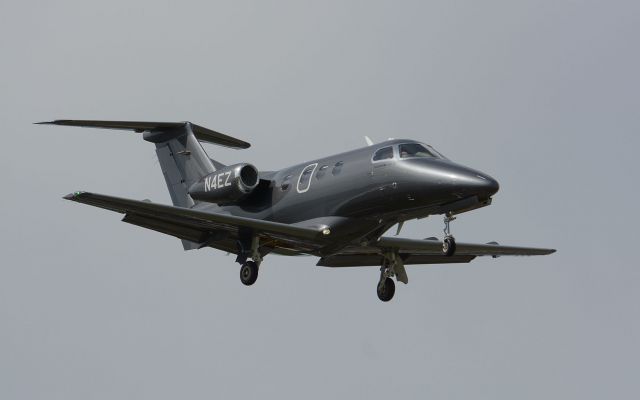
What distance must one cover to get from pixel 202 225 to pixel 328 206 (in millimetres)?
3670

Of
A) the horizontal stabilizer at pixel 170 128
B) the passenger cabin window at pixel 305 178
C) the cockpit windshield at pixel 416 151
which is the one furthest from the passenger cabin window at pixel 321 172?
the horizontal stabilizer at pixel 170 128

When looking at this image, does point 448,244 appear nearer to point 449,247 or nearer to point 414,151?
point 449,247

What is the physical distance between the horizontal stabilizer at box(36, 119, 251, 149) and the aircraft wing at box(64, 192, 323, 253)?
4.10 meters

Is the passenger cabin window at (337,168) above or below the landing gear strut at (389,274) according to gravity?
above

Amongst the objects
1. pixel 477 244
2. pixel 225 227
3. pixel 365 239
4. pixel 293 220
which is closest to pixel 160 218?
pixel 225 227

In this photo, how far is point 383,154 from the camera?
91.1 feet

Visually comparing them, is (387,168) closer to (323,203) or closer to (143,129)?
(323,203)

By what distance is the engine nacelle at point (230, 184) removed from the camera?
98.1 feet

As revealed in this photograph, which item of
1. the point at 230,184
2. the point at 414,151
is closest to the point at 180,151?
the point at 230,184

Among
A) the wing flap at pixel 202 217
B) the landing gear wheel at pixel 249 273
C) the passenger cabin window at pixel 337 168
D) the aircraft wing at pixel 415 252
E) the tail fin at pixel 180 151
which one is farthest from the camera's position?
the tail fin at pixel 180 151

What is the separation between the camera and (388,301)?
31.5 meters

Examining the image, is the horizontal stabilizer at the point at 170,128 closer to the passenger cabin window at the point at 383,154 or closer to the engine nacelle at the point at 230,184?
the engine nacelle at the point at 230,184

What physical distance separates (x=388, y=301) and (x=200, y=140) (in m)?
8.46

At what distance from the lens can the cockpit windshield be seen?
89.9 ft
